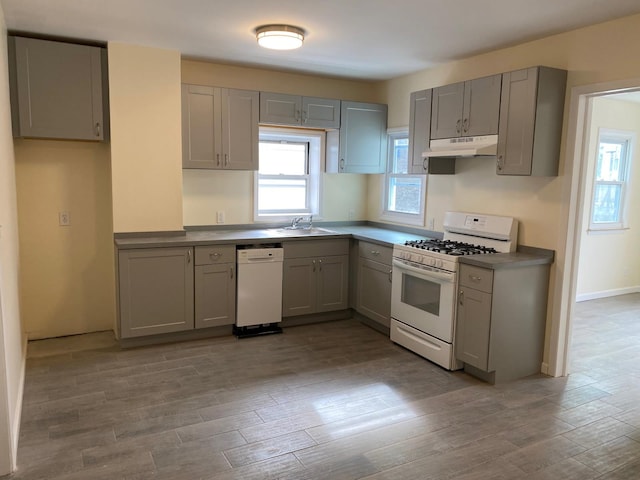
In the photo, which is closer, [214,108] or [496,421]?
[496,421]

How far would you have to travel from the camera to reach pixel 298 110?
4754mm

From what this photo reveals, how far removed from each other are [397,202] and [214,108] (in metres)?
2.19

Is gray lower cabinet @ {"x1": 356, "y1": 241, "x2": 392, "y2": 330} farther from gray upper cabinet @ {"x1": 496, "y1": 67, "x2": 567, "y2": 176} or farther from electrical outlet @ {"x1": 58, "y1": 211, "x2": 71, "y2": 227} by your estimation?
electrical outlet @ {"x1": 58, "y1": 211, "x2": 71, "y2": 227}

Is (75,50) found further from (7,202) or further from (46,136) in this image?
(7,202)

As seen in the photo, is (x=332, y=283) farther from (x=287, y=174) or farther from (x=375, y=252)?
(x=287, y=174)

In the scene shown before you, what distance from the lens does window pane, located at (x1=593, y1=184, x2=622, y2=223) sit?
5.82 meters

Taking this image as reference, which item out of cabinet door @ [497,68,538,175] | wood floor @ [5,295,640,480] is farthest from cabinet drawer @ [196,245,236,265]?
cabinet door @ [497,68,538,175]

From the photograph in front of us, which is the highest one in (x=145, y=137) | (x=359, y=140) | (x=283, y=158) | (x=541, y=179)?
(x=359, y=140)

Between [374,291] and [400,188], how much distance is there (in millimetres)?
1282

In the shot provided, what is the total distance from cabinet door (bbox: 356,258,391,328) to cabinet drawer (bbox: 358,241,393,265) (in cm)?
4

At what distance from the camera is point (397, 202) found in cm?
526

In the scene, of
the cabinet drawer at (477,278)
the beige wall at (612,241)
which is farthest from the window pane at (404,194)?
the beige wall at (612,241)

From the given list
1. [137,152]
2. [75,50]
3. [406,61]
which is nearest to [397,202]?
[406,61]

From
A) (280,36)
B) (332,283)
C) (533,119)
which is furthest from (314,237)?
(533,119)
